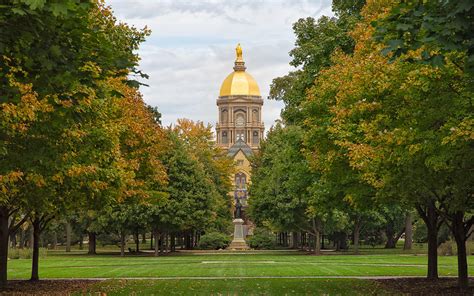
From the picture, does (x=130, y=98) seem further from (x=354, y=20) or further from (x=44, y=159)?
(x=44, y=159)

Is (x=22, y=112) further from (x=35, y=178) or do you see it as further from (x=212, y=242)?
(x=212, y=242)

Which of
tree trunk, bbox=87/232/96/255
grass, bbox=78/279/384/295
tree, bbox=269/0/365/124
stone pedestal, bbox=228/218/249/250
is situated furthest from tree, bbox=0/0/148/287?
stone pedestal, bbox=228/218/249/250

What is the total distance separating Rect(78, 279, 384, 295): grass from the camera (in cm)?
2342

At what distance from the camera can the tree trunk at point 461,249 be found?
75.9 feet

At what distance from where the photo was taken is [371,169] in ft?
64.8

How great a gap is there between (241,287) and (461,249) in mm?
6838

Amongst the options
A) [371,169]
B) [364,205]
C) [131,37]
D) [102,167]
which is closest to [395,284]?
[364,205]

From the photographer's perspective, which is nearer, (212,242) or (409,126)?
(409,126)

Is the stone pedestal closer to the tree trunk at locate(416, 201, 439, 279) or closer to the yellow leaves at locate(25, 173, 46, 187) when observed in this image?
the tree trunk at locate(416, 201, 439, 279)

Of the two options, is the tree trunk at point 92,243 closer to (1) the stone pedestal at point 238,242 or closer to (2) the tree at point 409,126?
(1) the stone pedestal at point 238,242

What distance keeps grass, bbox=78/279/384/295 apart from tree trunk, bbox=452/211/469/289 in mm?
2316

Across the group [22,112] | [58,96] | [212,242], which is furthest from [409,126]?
[212,242]

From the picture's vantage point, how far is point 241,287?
2538 cm

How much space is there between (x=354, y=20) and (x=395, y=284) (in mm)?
10955
